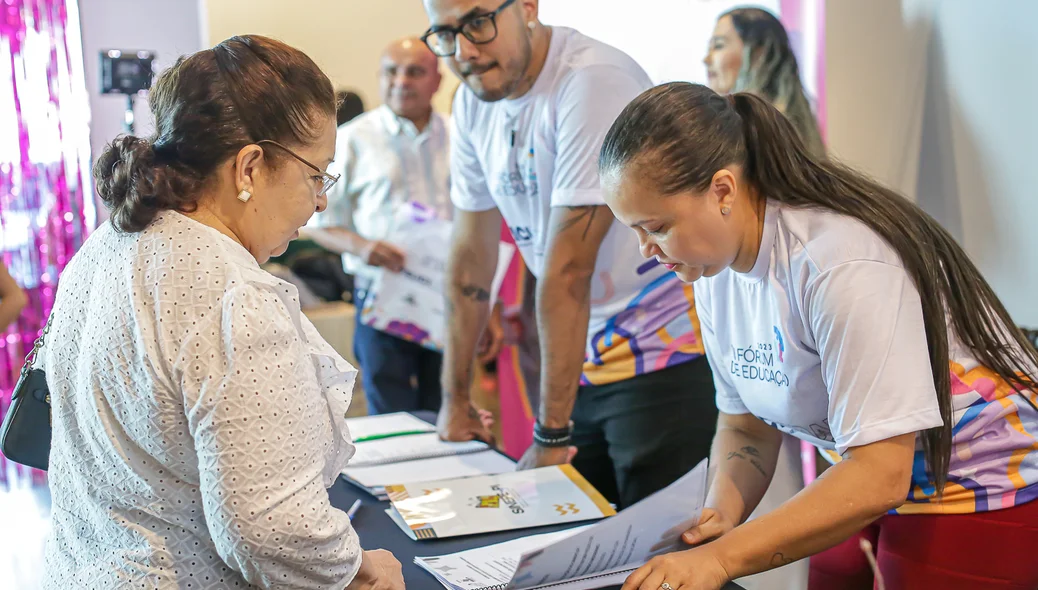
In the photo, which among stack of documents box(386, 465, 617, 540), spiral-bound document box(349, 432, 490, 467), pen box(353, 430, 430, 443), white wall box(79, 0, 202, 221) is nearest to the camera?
stack of documents box(386, 465, 617, 540)

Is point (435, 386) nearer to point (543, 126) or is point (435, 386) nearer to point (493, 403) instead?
point (493, 403)

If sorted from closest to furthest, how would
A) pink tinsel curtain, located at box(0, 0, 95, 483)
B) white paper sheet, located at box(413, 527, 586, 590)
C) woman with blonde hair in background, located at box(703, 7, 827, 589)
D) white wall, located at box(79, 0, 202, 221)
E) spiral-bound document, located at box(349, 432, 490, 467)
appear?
1. white paper sheet, located at box(413, 527, 586, 590)
2. spiral-bound document, located at box(349, 432, 490, 467)
3. woman with blonde hair in background, located at box(703, 7, 827, 589)
4. pink tinsel curtain, located at box(0, 0, 95, 483)
5. white wall, located at box(79, 0, 202, 221)

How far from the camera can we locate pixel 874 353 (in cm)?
103

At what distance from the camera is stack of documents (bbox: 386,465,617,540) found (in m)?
1.35

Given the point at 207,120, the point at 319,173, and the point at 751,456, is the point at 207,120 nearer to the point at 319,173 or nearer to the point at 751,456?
the point at 319,173

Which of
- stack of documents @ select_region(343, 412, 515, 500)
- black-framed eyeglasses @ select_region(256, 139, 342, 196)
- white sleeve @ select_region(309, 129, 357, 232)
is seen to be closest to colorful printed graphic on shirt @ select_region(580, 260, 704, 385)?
stack of documents @ select_region(343, 412, 515, 500)

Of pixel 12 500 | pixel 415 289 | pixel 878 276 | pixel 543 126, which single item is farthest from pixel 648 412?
pixel 12 500

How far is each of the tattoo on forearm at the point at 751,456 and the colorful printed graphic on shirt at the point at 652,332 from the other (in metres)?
0.39

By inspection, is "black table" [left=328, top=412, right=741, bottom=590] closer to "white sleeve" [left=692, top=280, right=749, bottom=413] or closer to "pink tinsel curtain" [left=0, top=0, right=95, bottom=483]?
"white sleeve" [left=692, top=280, right=749, bottom=413]

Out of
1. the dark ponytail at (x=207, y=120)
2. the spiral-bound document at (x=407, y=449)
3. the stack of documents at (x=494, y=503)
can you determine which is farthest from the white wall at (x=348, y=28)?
the dark ponytail at (x=207, y=120)

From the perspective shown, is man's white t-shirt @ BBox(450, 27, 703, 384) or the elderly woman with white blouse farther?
man's white t-shirt @ BBox(450, 27, 703, 384)

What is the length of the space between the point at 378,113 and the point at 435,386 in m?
0.99

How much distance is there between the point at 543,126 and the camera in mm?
1697

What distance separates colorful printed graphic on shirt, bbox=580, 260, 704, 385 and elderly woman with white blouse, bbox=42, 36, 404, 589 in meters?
0.90
